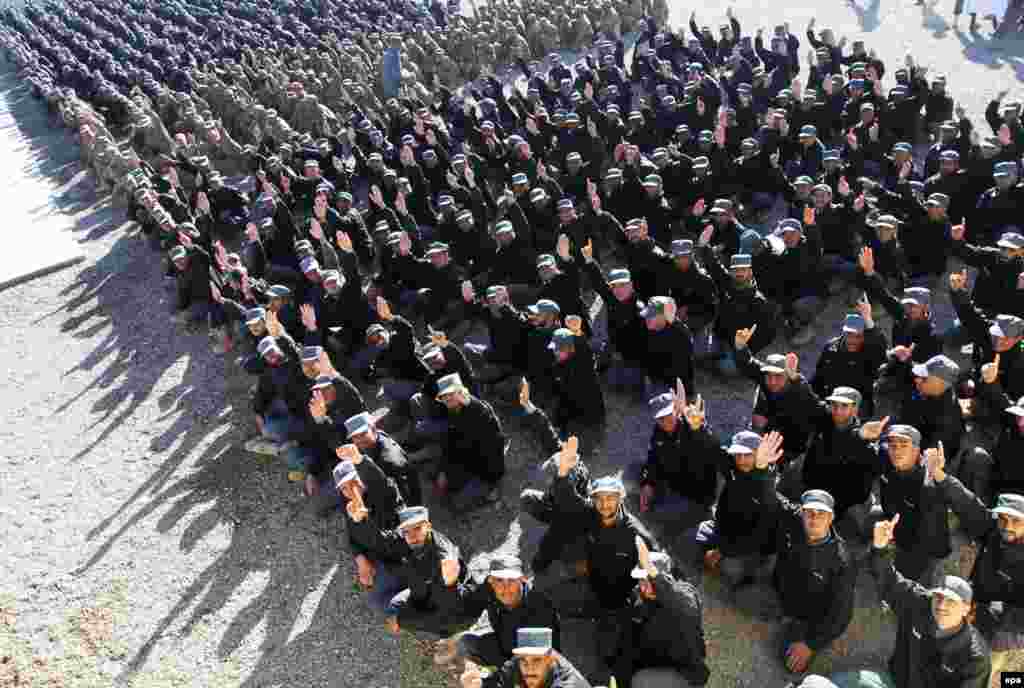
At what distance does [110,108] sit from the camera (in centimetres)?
2211

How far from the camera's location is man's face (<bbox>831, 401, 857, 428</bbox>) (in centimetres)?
700

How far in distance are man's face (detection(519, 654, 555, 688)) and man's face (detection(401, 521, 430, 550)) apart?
1.54 m

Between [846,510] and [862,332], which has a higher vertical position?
[862,332]

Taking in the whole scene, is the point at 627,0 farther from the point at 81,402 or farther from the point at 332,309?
the point at 81,402


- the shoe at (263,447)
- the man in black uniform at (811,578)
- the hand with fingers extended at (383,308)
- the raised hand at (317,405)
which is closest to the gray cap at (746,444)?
the man in black uniform at (811,578)

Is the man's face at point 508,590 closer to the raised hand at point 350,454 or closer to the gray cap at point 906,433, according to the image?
the raised hand at point 350,454

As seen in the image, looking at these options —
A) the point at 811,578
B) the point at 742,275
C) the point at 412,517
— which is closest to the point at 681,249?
the point at 742,275

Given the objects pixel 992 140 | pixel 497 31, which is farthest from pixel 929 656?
pixel 497 31

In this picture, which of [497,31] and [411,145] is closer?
[411,145]

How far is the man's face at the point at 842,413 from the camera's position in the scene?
700 centimetres

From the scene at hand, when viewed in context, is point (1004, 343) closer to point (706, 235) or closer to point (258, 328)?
point (706, 235)

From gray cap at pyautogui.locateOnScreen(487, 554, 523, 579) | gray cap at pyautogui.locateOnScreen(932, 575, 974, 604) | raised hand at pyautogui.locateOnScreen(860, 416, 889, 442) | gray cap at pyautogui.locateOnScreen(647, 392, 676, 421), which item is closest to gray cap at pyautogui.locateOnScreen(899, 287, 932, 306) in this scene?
raised hand at pyautogui.locateOnScreen(860, 416, 889, 442)

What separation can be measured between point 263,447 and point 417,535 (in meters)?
3.92

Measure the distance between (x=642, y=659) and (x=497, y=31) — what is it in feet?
68.9
